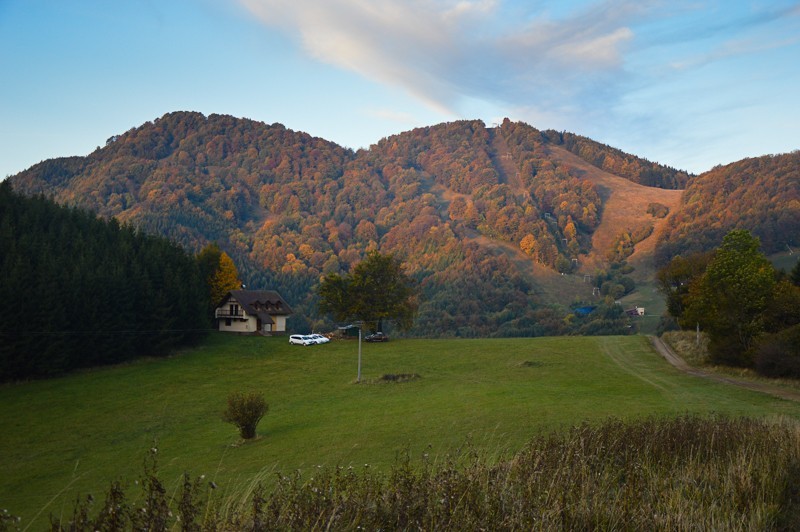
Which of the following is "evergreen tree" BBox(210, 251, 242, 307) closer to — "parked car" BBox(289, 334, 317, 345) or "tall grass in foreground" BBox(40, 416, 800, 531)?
"parked car" BBox(289, 334, 317, 345)

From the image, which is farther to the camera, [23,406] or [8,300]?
[8,300]

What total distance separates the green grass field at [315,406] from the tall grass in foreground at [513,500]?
83.6 inches

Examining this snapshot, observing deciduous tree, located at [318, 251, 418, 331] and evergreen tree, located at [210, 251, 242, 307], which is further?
evergreen tree, located at [210, 251, 242, 307]

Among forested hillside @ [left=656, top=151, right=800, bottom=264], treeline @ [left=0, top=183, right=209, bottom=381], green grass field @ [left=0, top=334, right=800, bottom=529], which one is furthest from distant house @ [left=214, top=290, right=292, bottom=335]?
forested hillside @ [left=656, top=151, right=800, bottom=264]

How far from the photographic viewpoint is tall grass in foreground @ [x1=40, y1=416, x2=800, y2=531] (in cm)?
524

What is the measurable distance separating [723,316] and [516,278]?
140 meters

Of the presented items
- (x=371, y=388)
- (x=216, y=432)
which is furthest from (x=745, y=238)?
(x=216, y=432)

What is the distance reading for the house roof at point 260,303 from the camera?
76.0 metres

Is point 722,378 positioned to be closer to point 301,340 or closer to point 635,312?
point 301,340

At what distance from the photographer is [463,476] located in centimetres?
730

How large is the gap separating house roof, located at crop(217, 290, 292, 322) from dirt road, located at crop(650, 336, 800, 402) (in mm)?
51459

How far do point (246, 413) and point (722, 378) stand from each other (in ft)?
110

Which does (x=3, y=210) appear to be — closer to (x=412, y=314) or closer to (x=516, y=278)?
(x=412, y=314)

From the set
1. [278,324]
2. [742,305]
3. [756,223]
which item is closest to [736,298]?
[742,305]
